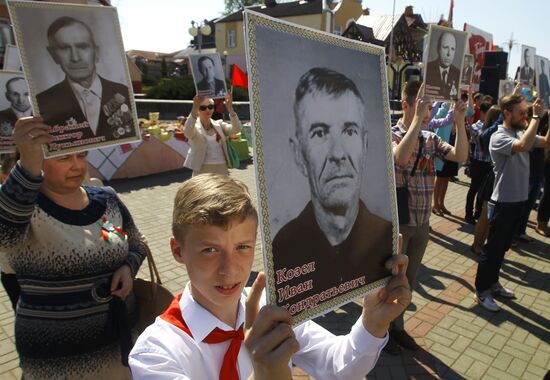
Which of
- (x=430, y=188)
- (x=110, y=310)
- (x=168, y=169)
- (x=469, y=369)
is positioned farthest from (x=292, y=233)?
(x=168, y=169)

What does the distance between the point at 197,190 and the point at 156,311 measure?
1.11m

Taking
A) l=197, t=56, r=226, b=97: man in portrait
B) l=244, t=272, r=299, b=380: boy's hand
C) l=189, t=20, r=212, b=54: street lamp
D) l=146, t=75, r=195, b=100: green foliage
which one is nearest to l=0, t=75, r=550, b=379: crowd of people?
l=244, t=272, r=299, b=380: boy's hand

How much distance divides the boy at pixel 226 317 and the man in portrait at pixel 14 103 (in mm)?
2492

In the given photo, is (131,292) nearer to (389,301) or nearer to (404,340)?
(389,301)

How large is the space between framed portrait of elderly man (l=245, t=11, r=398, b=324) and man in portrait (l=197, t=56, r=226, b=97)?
4296 millimetres

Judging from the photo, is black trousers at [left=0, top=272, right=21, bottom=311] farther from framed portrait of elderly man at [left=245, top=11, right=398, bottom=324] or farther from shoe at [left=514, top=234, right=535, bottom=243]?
shoe at [left=514, top=234, right=535, bottom=243]

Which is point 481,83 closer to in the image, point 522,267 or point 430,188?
point 522,267

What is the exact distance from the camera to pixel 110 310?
6.42 ft

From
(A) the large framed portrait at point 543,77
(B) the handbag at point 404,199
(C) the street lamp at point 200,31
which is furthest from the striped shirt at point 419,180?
(C) the street lamp at point 200,31

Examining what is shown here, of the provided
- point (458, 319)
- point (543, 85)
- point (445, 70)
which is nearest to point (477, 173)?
point (543, 85)

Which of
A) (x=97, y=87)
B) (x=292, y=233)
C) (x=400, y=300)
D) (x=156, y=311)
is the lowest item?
(x=156, y=311)

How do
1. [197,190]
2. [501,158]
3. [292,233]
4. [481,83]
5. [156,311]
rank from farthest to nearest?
[481,83] < [501,158] < [156,311] < [197,190] < [292,233]

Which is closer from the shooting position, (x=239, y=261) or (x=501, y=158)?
(x=239, y=261)

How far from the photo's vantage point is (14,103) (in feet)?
10.5
